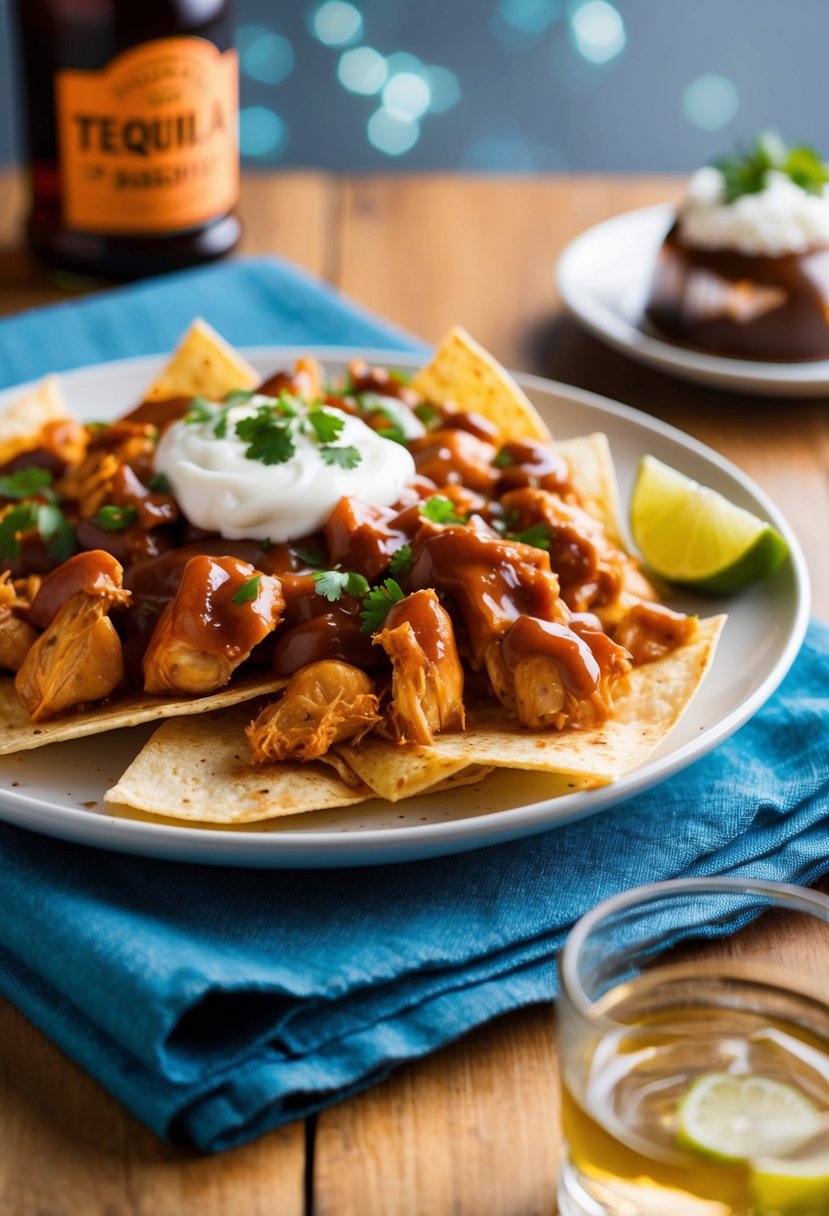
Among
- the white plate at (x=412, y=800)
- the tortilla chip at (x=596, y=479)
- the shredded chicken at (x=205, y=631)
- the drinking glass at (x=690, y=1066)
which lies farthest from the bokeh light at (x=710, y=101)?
the drinking glass at (x=690, y=1066)

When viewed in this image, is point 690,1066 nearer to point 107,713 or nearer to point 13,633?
point 107,713

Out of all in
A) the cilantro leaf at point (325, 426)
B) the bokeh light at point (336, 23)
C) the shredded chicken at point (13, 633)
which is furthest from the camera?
the bokeh light at point (336, 23)

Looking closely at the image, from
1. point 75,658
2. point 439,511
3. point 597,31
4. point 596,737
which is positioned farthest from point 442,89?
point 596,737

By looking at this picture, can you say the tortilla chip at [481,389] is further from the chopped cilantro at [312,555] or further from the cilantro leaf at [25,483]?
the cilantro leaf at [25,483]

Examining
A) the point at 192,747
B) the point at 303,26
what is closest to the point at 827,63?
the point at 303,26

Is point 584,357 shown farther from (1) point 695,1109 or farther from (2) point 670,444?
(1) point 695,1109

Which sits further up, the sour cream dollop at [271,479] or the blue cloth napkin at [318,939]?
the sour cream dollop at [271,479]

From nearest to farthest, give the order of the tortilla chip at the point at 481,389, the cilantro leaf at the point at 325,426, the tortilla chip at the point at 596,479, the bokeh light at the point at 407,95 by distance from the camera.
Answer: the cilantro leaf at the point at 325,426 → the tortilla chip at the point at 596,479 → the tortilla chip at the point at 481,389 → the bokeh light at the point at 407,95
